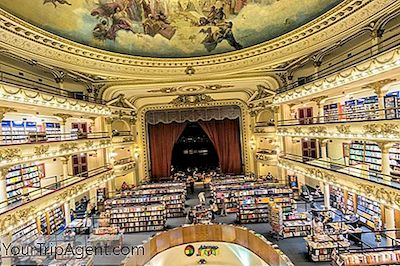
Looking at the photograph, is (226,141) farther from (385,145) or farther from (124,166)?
(385,145)

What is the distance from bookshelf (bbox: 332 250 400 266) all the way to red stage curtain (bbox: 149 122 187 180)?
50.6ft

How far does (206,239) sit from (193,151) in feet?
37.9

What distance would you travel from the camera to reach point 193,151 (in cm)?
2278

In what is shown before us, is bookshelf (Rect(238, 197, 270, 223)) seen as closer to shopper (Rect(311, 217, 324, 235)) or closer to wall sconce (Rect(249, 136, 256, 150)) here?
shopper (Rect(311, 217, 324, 235))

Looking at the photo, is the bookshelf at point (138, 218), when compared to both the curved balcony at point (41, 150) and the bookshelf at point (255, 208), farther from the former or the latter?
the bookshelf at point (255, 208)

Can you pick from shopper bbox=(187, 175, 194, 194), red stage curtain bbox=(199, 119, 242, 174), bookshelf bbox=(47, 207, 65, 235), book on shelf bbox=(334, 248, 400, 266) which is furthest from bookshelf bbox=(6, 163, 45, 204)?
red stage curtain bbox=(199, 119, 242, 174)

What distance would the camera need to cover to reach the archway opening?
22531 millimetres

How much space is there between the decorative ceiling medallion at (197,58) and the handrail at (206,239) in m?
7.36

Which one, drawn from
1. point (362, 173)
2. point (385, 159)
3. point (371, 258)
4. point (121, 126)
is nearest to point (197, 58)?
point (121, 126)

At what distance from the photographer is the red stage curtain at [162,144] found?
21.1 metres

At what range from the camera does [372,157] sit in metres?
11.0

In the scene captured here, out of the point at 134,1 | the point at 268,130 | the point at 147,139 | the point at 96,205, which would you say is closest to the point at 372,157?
the point at 268,130

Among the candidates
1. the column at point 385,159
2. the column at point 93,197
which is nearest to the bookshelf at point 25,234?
the column at point 93,197

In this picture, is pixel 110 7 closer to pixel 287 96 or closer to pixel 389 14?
pixel 287 96
